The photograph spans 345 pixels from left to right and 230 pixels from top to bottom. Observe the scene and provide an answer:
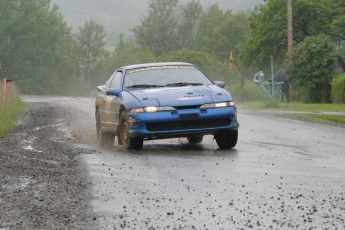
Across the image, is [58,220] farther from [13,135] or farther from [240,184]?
[13,135]

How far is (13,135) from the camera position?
764 inches

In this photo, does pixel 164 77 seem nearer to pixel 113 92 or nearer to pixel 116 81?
pixel 113 92

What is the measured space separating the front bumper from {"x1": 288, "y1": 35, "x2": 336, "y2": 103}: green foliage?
32.3 m

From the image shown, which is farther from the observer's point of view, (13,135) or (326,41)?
(326,41)

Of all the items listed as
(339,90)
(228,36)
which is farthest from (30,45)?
(339,90)

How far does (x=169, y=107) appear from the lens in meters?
14.5

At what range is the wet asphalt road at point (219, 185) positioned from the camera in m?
7.65

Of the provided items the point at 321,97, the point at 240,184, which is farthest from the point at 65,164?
the point at 321,97

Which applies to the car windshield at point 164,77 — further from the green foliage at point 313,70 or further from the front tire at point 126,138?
the green foliage at point 313,70

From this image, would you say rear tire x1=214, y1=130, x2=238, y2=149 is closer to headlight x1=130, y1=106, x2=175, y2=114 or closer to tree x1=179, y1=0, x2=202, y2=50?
headlight x1=130, y1=106, x2=175, y2=114

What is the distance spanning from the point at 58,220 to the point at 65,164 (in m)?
5.24

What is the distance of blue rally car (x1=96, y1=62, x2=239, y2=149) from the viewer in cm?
1458

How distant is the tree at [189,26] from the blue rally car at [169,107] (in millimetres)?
130633

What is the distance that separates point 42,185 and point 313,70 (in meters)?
37.6
